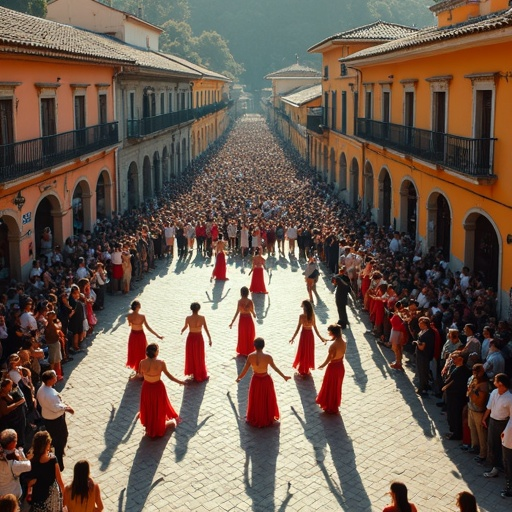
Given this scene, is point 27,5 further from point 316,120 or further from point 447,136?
point 447,136

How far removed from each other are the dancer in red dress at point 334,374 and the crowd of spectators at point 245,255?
5.41ft

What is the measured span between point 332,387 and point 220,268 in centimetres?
1047

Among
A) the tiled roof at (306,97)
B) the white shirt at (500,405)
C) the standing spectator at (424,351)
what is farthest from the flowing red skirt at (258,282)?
the tiled roof at (306,97)

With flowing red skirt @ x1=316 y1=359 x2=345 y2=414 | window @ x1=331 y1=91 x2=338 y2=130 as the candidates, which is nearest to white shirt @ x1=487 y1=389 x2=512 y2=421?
flowing red skirt @ x1=316 y1=359 x2=345 y2=414

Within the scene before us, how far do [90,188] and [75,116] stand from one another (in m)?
2.69

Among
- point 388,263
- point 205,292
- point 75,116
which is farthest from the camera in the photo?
point 75,116

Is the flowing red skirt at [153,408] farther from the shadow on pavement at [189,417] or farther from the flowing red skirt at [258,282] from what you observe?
the flowing red skirt at [258,282]

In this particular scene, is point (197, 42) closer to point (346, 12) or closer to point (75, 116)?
point (346, 12)

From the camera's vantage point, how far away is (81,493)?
7293mm

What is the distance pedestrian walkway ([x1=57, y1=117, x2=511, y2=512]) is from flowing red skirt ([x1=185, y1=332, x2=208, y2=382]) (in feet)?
1.05

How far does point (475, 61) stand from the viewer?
1678cm

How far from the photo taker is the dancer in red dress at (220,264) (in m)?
21.6

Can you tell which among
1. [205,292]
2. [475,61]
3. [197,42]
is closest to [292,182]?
[205,292]

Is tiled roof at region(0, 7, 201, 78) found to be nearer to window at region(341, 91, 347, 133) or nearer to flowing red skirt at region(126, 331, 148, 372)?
→ flowing red skirt at region(126, 331, 148, 372)
